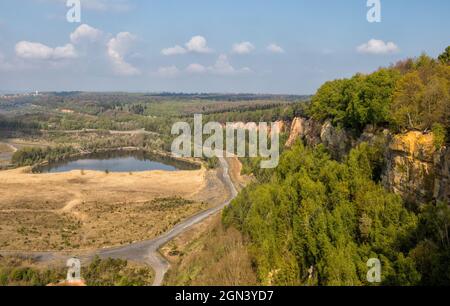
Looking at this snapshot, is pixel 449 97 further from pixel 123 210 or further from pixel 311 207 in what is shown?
pixel 123 210

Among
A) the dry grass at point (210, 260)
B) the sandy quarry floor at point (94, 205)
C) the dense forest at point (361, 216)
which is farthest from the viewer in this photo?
the sandy quarry floor at point (94, 205)

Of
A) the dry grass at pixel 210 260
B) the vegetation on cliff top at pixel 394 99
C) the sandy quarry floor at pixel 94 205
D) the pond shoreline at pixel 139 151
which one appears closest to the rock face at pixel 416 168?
the vegetation on cliff top at pixel 394 99

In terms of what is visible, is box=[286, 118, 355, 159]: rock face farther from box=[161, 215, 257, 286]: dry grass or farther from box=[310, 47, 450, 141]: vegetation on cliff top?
box=[161, 215, 257, 286]: dry grass

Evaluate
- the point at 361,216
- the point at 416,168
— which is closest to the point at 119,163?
the point at 361,216

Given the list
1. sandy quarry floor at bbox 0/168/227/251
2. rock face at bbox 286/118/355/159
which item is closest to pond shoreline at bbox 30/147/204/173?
sandy quarry floor at bbox 0/168/227/251

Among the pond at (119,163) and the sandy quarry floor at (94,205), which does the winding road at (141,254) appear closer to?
the sandy quarry floor at (94,205)
